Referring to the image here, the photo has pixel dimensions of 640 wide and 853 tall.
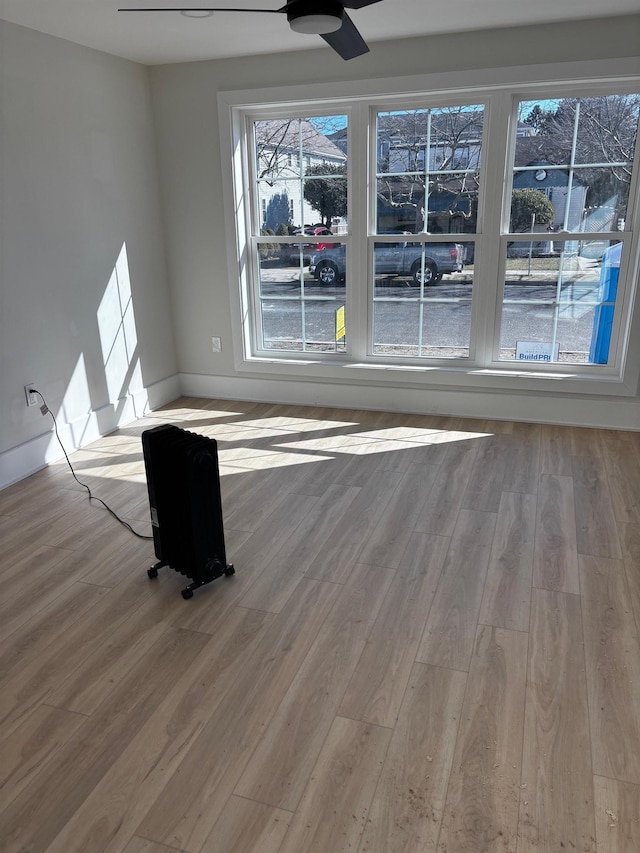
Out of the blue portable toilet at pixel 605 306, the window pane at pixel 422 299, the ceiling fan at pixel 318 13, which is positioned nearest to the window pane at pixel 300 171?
the window pane at pixel 422 299

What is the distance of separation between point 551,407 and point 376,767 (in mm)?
3200

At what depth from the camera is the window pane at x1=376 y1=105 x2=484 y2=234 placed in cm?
417

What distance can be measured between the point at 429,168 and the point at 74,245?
7.99ft

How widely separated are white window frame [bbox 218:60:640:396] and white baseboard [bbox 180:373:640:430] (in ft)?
0.24

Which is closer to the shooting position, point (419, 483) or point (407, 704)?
point (407, 704)

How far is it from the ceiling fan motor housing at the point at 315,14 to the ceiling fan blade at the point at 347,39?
72 millimetres

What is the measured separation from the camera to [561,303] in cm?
425

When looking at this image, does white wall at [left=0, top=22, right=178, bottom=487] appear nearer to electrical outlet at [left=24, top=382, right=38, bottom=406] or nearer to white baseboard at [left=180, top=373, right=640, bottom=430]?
electrical outlet at [left=24, top=382, right=38, bottom=406]

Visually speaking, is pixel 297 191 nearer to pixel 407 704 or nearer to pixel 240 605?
pixel 240 605

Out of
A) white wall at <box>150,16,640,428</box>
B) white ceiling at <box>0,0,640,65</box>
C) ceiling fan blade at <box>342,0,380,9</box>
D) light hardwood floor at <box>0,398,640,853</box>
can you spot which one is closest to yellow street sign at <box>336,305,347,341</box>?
white wall at <box>150,16,640,428</box>

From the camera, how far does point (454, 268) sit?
4.41m

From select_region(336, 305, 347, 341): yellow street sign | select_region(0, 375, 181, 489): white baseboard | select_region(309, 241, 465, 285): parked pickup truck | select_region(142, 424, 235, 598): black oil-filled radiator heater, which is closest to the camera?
select_region(142, 424, 235, 598): black oil-filled radiator heater

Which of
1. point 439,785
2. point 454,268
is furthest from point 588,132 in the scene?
point 439,785

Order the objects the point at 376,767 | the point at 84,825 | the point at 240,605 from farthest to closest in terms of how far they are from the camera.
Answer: the point at 240,605 < the point at 376,767 < the point at 84,825
